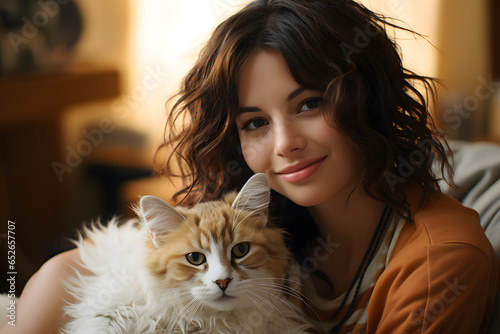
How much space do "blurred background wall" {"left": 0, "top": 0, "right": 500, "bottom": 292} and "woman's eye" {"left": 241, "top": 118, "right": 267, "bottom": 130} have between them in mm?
1559

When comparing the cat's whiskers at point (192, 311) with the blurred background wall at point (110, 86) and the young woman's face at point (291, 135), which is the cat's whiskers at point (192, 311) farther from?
the blurred background wall at point (110, 86)

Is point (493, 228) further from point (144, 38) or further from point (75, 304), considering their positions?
point (144, 38)

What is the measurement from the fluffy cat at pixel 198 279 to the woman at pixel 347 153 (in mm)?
118

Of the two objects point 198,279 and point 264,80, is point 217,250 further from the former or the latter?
point 264,80

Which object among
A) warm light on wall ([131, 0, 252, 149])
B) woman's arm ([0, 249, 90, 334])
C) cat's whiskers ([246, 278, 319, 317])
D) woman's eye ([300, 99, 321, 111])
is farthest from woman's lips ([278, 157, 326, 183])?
warm light on wall ([131, 0, 252, 149])

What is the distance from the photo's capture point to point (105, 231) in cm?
103

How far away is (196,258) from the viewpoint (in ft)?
2.68

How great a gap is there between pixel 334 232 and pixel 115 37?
7.51 ft

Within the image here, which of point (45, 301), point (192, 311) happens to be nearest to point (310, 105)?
point (192, 311)

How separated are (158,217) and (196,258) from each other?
0.10 metres

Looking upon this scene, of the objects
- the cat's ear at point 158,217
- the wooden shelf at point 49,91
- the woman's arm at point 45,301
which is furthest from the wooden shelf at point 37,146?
the cat's ear at point 158,217

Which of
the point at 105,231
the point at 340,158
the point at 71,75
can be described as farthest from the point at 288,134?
the point at 71,75

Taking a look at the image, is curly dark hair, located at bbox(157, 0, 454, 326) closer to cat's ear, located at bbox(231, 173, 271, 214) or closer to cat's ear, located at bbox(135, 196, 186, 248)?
cat's ear, located at bbox(231, 173, 271, 214)

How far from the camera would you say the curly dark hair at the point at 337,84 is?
0.90m
